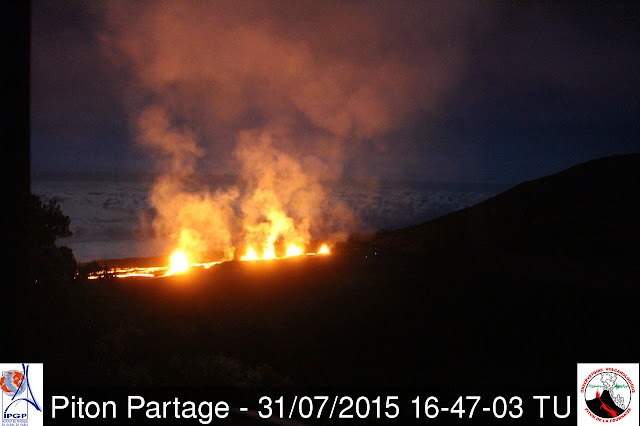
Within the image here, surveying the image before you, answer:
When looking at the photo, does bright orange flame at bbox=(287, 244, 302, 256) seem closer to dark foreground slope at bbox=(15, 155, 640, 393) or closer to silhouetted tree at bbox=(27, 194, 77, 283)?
dark foreground slope at bbox=(15, 155, 640, 393)

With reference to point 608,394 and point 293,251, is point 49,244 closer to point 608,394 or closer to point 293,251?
point 608,394

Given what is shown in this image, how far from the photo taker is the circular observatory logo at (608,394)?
5.99m

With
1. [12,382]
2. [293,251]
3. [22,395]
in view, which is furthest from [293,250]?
[12,382]

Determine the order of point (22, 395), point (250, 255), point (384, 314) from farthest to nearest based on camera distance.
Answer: point (250, 255) → point (384, 314) → point (22, 395)

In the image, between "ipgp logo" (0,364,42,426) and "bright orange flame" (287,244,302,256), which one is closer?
"ipgp logo" (0,364,42,426)

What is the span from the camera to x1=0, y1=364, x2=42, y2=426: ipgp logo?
4980 mm

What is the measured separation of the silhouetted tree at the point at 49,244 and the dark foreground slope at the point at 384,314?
2.21 feet

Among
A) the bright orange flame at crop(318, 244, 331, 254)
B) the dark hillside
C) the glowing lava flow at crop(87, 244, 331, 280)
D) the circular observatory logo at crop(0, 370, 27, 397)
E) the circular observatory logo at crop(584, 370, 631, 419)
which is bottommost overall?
the circular observatory logo at crop(584, 370, 631, 419)

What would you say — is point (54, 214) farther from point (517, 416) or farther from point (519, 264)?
point (519, 264)

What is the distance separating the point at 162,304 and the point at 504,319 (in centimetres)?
1101

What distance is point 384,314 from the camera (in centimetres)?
1520

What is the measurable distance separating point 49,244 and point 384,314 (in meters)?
9.19

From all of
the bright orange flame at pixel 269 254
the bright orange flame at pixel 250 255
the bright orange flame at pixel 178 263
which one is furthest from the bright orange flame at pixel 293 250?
the bright orange flame at pixel 178 263

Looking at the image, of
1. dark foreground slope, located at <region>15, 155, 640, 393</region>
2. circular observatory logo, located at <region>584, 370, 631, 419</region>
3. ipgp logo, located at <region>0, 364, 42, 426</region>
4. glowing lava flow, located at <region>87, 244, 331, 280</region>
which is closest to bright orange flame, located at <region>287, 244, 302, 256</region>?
glowing lava flow, located at <region>87, 244, 331, 280</region>
